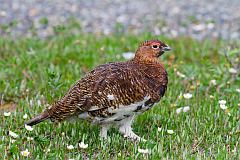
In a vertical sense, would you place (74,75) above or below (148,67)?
below

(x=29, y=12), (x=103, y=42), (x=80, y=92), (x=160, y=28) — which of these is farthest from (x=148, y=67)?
(x=29, y=12)

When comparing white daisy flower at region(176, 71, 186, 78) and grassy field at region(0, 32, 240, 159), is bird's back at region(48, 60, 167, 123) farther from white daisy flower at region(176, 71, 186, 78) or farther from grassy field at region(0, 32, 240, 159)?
white daisy flower at region(176, 71, 186, 78)

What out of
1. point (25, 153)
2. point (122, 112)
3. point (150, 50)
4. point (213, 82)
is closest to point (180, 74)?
point (213, 82)

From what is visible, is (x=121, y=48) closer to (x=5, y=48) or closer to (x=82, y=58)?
(x=82, y=58)

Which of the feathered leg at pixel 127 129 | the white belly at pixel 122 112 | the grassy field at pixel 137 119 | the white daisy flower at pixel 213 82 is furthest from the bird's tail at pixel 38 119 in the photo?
the white daisy flower at pixel 213 82

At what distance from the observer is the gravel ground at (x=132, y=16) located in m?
11.1

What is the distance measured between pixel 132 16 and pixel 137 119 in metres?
6.63

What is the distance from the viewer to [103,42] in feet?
31.5

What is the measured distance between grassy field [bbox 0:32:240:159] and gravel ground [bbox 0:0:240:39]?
967 mm

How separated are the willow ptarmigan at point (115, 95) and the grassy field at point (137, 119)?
0.64ft

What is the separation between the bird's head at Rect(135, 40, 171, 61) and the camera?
19.7 feet

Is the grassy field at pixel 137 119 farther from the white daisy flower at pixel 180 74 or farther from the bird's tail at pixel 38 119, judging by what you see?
the bird's tail at pixel 38 119

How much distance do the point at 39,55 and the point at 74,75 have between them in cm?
96

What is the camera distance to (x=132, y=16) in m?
12.9
